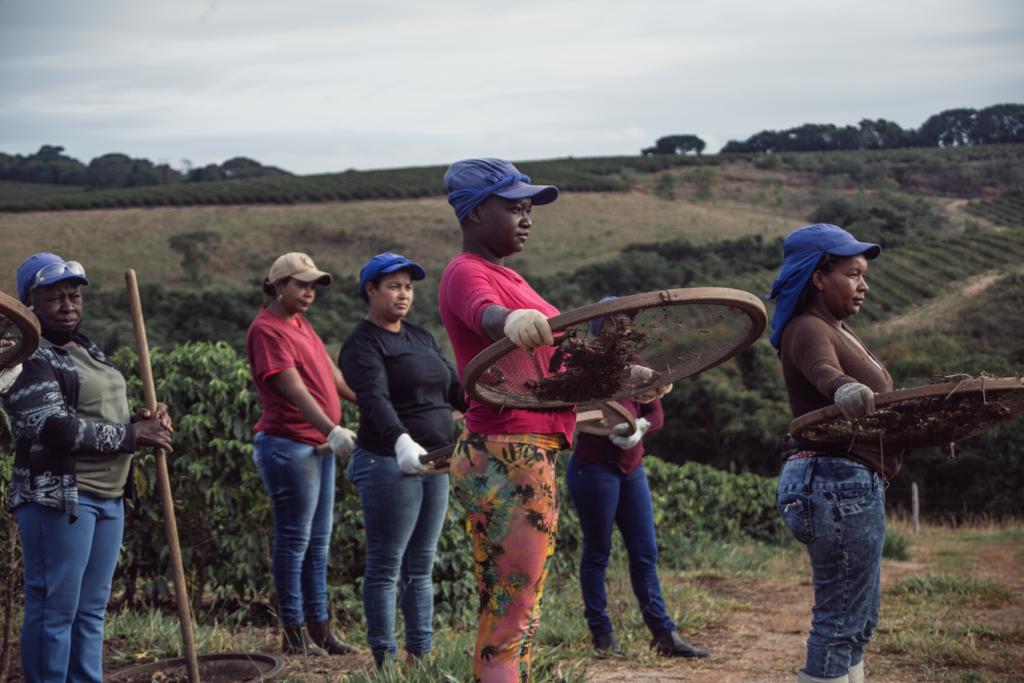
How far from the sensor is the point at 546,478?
3.04m

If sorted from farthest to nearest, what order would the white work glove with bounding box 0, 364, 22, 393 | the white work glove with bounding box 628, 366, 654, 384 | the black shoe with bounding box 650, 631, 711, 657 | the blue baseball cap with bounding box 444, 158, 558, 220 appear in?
the black shoe with bounding box 650, 631, 711, 657 → the white work glove with bounding box 0, 364, 22, 393 → the white work glove with bounding box 628, 366, 654, 384 → the blue baseball cap with bounding box 444, 158, 558, 220

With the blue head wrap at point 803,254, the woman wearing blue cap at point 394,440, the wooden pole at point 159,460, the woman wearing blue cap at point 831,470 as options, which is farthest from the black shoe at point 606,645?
the blue head wrap at point 803,254

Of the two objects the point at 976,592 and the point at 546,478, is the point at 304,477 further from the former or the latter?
the point at 976,592

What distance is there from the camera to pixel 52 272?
3.80m

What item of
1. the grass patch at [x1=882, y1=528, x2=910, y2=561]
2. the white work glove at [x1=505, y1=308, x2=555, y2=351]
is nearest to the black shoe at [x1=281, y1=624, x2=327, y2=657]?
the white work glove at [x1=505, y1=308, x2=555, y2=351]

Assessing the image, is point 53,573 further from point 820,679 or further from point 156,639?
point 820,679

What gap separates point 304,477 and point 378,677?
1358 mm

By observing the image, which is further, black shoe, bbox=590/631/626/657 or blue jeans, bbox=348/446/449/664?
black shoe, bbox=590/631/626/657

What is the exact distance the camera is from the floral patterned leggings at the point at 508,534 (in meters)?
3.00

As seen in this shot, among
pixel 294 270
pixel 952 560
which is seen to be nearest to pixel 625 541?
pixel 294 270

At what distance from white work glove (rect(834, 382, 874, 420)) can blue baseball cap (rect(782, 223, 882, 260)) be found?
1.98ft

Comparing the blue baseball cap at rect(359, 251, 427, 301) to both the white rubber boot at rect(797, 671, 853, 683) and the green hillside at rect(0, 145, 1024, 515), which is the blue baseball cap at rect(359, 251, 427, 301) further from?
the green hillside at rect(0, 145, 1024, 515)

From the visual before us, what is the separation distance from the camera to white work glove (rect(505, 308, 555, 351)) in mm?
2570

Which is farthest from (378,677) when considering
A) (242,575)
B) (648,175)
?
(648,175)
